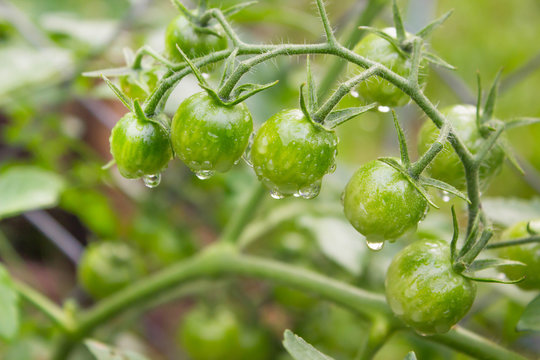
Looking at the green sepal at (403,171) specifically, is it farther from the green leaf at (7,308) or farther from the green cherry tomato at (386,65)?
the green leaf at (7,308)

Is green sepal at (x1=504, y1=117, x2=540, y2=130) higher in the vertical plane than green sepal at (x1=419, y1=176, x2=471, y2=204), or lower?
higher

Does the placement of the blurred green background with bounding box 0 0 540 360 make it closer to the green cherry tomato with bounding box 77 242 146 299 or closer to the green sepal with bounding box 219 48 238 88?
the green cherry tomato with bounding box 77 242 146 299

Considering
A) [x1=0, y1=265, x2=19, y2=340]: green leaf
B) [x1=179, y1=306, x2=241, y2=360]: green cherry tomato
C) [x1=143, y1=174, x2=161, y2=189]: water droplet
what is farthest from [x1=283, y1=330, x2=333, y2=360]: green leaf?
[x1=179, y1=306, x2=241, y2=360]: green cherry tomato

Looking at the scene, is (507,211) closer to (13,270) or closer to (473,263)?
(473,263)

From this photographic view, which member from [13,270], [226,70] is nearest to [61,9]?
[13,270]

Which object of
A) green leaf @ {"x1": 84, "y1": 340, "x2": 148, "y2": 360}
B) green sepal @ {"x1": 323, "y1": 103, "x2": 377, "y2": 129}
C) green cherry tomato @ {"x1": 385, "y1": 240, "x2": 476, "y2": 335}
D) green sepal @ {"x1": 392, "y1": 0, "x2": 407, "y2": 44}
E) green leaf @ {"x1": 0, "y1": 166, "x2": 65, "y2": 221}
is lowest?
green leaf @ {"x1": 84, "y1": 340, "x2": 148, "y2": 360}

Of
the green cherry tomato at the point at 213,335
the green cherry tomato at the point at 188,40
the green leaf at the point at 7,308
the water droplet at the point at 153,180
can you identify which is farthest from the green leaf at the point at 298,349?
the green cherry tomato at the point at 213,335
